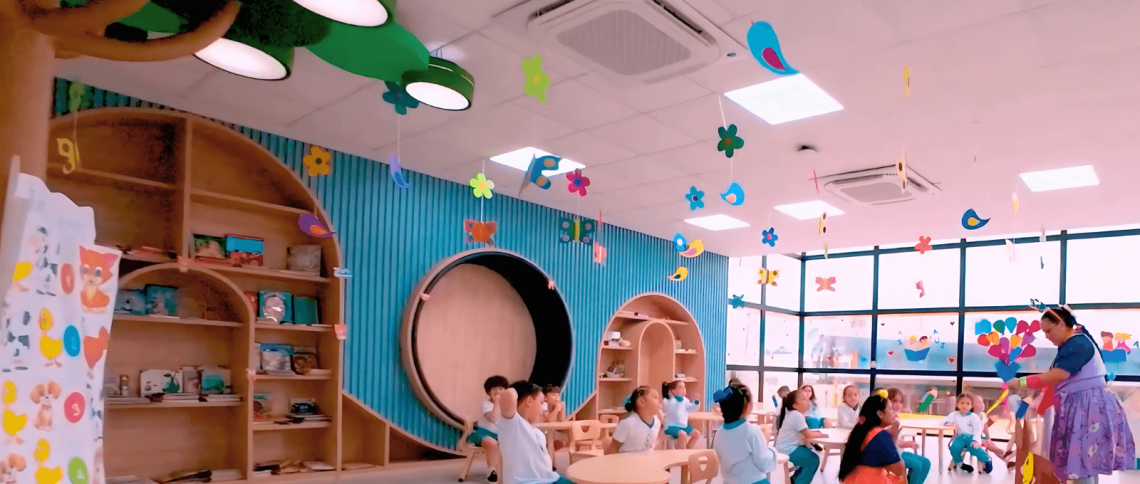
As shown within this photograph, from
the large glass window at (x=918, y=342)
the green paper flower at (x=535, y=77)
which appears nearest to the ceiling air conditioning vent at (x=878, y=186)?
the green paper flower at (x=535, y=77)

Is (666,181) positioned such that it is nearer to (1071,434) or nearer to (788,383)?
(1071,434)

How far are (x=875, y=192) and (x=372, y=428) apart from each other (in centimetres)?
542

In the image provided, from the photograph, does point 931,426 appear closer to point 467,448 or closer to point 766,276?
→ point 766,276

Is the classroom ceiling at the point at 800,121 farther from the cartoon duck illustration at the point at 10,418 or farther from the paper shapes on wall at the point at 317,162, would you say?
the cartoon duck illustration at the point at 10,418

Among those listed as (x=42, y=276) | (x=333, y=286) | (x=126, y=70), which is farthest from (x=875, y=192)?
(x=42, y=276)

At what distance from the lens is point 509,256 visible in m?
8.62

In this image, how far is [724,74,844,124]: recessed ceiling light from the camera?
5082 mm

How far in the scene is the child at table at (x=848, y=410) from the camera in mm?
8766

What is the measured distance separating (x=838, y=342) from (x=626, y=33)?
11.1m

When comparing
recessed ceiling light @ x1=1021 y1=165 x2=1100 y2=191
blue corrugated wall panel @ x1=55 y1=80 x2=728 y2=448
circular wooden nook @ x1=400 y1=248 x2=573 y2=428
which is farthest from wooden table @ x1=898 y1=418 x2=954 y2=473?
circular wooden nook @ x1=400 y1=248 x2=573 y2=428

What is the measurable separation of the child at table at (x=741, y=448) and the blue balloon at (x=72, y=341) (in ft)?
11.7

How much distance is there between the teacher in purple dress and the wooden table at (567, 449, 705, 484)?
209 cm

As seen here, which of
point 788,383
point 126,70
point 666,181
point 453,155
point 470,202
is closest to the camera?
point 126,70

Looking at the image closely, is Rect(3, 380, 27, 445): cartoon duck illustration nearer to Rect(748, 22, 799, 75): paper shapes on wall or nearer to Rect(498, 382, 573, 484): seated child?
Rect(498, 382, 573, 484): seated child
